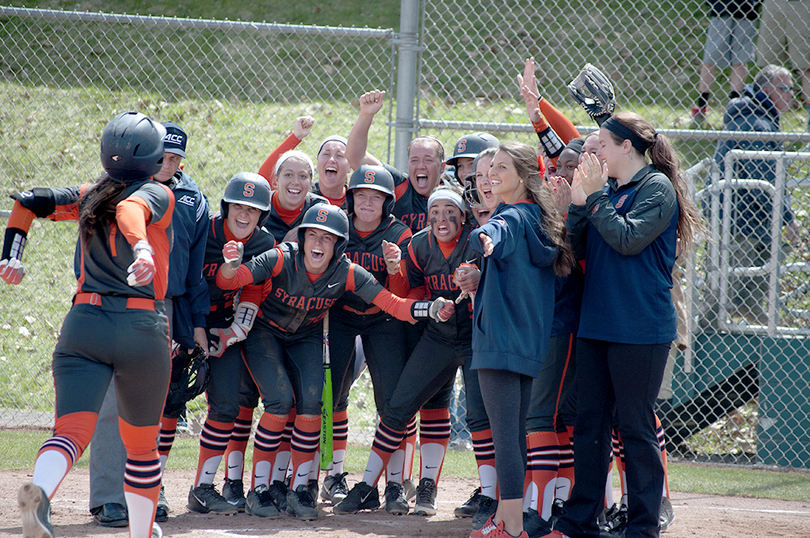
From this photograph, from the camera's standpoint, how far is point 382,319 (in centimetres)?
451

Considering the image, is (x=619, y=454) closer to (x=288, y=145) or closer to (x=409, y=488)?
(x=409, y=488)

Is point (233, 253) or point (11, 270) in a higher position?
point (233, 253)

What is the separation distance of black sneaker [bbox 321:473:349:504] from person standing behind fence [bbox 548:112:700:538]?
5.07 ft

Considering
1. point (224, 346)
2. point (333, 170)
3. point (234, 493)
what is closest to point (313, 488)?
point (234, 493)

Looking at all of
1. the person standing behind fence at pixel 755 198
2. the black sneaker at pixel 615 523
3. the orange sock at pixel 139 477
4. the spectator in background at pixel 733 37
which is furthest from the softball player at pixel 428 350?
the spectator in background at pixel 733 37

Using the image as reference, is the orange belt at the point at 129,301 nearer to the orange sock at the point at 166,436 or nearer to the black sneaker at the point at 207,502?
the orange sock at the point at 166,436

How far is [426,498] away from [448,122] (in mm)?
2586

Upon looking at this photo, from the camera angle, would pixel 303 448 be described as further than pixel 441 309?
Yes

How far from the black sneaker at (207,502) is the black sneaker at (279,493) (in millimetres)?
220

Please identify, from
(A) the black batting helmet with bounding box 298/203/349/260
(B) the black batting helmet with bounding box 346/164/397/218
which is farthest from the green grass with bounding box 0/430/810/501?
(B) the black batting helmet with bounding box 346/164/397/218

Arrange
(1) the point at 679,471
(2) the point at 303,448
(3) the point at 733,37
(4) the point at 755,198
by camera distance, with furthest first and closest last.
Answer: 1. (3) the point at 733,37
2. (4) the point at 755,198
3. (1) the point at 679,471
4. (2) the point at 303,448

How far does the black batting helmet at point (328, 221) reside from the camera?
13.5ft

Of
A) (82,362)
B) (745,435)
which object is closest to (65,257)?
(82,362)

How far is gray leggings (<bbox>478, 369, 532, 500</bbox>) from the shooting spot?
3.32 metres
